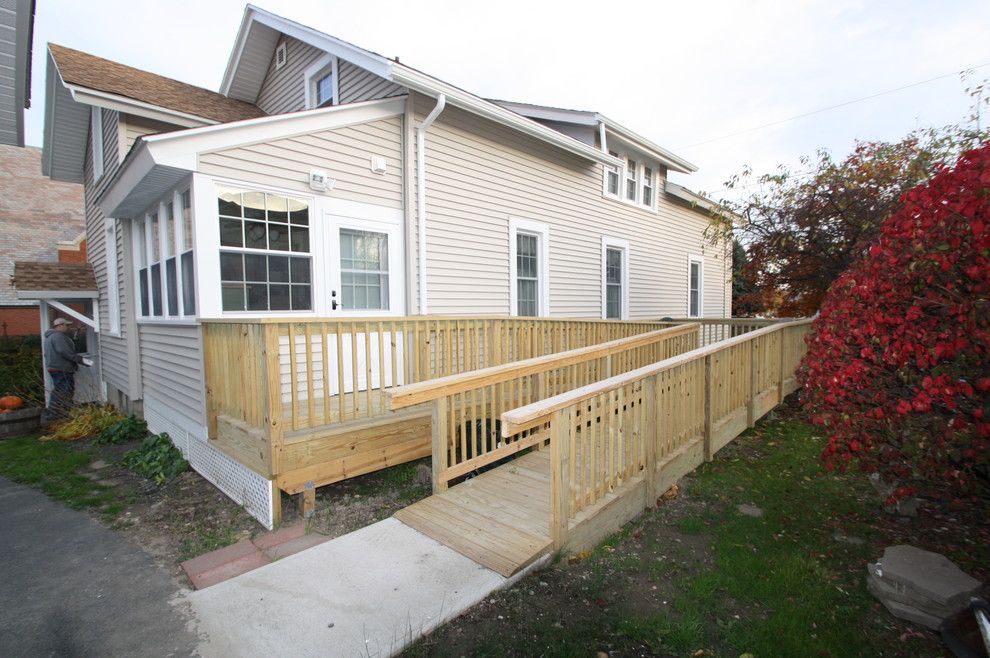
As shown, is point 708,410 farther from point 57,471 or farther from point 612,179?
point 57,471

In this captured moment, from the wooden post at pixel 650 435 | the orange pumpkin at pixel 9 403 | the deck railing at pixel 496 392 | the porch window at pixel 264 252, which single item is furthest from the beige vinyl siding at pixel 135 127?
the wooden post at pixel 650 435

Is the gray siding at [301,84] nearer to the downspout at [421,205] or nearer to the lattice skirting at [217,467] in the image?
the downspout at [421,205]

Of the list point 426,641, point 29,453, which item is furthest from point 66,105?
point 426,641

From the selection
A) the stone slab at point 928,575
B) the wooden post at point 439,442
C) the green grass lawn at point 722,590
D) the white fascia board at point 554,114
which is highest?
the white fascia board at point 554,114

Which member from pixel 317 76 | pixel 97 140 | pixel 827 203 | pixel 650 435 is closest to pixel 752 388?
pixel 650 435

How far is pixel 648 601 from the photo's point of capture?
263 centimetres

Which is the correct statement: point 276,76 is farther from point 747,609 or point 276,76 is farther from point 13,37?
point 747,609

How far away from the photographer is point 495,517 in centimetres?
339

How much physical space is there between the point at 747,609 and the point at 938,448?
1.26 m

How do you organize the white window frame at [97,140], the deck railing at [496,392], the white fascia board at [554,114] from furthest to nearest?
the white fascia board at [554,114] < the white window frame at [97,140] < the deck railing at [496,392]

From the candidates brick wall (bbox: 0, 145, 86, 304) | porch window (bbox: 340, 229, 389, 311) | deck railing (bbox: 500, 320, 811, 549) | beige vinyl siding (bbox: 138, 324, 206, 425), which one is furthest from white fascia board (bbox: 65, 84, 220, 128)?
brick wall (bbox: 0, 145, 86, 304)

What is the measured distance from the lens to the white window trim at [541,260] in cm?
791

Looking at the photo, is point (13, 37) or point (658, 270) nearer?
point (13, 37)

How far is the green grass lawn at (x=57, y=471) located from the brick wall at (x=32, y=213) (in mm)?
16343
